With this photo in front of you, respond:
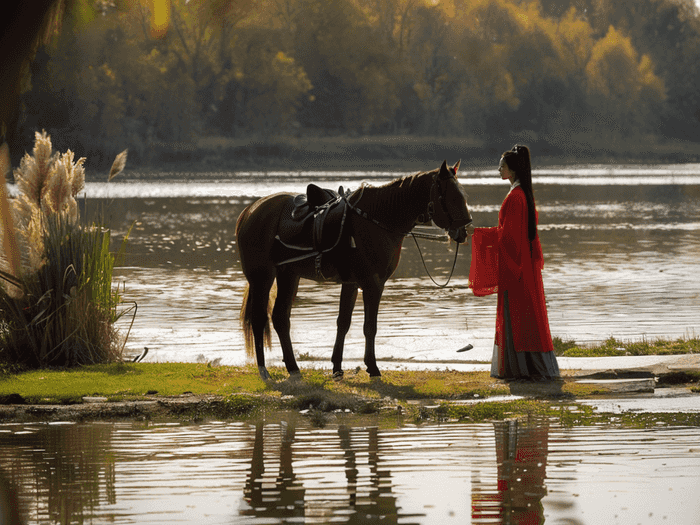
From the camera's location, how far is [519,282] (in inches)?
313

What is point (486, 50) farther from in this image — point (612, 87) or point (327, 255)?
point (327, 255)

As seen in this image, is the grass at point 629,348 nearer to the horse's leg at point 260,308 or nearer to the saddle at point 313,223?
the saddle at point 313,223

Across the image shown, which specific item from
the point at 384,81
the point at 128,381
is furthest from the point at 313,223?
the point at 384,81

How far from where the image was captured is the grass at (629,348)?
9.23 m

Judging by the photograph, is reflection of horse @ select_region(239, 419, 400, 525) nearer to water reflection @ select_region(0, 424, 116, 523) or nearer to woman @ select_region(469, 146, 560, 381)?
water reflection @ select_region(0, 424, 116, 523)

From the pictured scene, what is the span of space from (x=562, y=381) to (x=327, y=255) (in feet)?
6.85

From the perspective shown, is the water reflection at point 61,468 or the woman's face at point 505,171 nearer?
the water reflection at point 61,468

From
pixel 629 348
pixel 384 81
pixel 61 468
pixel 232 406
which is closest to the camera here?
pixel 61 468

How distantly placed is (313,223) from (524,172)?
170cm

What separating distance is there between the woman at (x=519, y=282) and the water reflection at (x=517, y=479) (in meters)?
1.35

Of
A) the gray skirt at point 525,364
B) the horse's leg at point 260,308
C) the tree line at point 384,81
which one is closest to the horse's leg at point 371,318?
the horse's leg at point 260,308

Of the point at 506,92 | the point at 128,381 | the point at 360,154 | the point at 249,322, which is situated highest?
the point at 506,92

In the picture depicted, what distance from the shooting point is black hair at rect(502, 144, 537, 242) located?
25.8ft

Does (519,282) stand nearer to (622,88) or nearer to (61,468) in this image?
(61,468)
